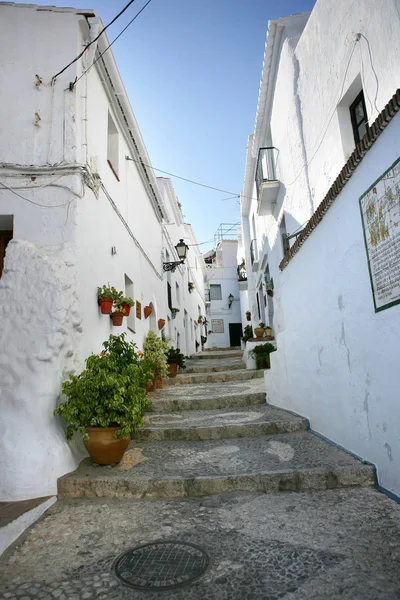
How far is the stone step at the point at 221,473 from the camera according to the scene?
3.38 meters

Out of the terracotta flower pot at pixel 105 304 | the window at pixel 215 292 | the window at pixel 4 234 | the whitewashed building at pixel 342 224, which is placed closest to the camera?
the whitewashed building at pixel 342 224

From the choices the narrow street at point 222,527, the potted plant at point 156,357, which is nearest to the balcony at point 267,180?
the potted plant at point 156,357

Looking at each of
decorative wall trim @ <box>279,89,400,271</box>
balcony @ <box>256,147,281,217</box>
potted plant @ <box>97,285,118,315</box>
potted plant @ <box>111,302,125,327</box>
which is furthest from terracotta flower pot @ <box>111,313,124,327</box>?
balcony @ <box>256,147,281,217</box>

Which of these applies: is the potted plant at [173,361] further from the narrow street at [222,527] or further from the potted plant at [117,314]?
the narrow street at [222,527]

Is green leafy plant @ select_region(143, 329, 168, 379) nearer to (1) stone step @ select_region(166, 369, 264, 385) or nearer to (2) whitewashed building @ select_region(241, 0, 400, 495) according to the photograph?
(1) stone step @ select_region(166, 369, 264, 385)

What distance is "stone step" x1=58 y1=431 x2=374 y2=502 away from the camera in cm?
338

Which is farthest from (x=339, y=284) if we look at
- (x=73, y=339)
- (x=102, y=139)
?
(x=102, y=139)

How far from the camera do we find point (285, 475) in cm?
340

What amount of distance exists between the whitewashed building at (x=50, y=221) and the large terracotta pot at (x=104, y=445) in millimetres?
249

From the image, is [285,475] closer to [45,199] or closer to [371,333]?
[371,333]

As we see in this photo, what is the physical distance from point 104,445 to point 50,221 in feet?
8.70

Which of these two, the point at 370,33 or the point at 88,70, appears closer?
the point at 370,33

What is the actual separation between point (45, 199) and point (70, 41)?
232 centimetres

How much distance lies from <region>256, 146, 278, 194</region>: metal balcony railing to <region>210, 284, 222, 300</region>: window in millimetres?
17573
